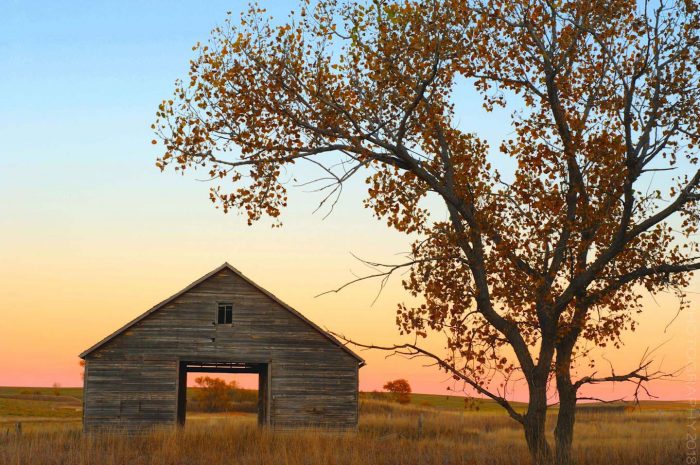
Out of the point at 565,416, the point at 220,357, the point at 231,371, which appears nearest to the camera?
the point at 565,416

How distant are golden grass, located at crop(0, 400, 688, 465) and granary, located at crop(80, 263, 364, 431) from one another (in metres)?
1.05

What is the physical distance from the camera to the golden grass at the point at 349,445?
1731cm

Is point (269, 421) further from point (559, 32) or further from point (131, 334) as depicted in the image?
point (559, 32)

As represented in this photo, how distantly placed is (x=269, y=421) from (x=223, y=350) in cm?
321

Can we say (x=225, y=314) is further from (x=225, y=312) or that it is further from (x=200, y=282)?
(x=200, y=282)

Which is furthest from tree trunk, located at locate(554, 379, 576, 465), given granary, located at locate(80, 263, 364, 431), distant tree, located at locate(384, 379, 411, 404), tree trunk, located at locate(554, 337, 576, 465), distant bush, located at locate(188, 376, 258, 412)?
distant tree, located at locate(384, 379, 411, 404)

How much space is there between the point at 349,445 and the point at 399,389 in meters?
57.7

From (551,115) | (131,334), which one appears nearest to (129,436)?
(131,334)

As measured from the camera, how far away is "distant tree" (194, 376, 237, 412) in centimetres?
6419

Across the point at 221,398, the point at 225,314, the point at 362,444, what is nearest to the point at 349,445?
the point at 362,444

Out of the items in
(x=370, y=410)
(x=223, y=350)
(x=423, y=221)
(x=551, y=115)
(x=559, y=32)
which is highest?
(x=559, y=32)

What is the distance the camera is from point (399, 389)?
79.6 m

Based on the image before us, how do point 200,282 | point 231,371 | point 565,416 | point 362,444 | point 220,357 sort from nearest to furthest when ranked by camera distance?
point 565,416
point 362,444
point 220,357
point 200,282
point 231,371

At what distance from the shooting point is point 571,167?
14.8 m
